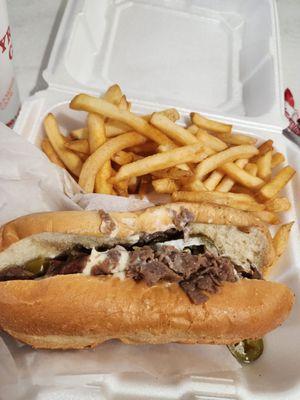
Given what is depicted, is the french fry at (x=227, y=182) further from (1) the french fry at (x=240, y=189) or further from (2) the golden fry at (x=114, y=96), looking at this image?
(2) the golden fry at (x=114, y=96)

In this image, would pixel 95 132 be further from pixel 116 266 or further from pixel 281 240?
pixel 281 240

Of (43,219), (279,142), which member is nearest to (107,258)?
(43,219)

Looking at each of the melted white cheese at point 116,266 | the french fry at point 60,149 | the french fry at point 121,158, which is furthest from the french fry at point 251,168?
the melted white cheese at point 116,266

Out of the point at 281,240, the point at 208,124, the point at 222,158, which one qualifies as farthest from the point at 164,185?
the point at 281,240

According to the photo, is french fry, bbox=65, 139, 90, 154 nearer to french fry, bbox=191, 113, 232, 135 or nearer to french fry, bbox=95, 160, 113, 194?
french fry, bbox=95, 160, 113, 194

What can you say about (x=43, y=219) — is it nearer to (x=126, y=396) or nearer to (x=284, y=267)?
(x=126, y=396)

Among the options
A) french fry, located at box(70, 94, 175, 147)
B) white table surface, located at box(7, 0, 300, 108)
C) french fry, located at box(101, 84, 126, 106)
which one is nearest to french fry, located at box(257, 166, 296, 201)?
french fry, located at box(70, 94, 175, 147)
